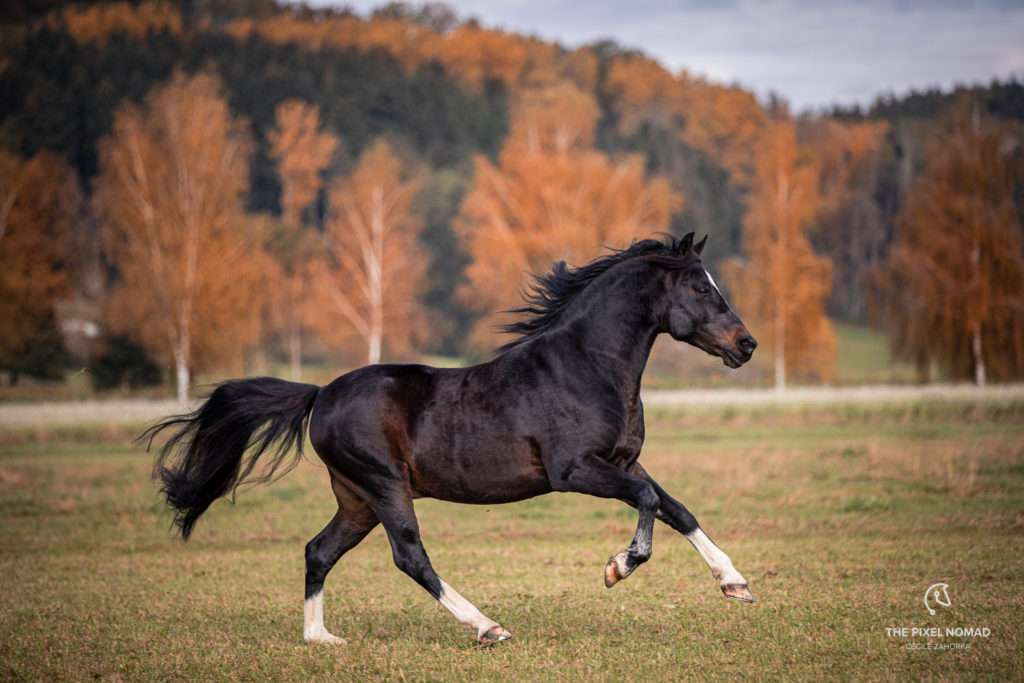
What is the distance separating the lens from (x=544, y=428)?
25.3 feet

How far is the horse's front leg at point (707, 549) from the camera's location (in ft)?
24.2

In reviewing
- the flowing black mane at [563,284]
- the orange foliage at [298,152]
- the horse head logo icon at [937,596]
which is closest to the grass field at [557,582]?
the horse head logo icon at [937,596]

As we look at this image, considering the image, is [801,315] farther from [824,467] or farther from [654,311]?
[654,311]

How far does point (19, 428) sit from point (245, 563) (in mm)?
18728

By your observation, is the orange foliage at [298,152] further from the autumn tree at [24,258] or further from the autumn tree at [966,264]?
the autumn tree at [966,264]

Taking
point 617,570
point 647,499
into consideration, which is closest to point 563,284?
point 647,499

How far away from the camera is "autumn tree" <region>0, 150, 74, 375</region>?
129 ft

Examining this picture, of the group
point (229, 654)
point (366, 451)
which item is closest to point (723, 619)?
point (366, 451)

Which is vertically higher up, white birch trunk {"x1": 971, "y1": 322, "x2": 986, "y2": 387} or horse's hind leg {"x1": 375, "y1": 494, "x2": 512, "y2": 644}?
horse's hind leg {"x1": 375, "y1": 494, "x2": 512, "y2": 644}

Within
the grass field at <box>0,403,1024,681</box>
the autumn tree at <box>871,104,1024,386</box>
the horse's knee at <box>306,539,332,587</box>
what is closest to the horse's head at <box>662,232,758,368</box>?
the grass field at <box>0,403,1024,681</box>

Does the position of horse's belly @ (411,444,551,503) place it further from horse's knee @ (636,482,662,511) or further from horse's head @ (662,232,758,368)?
horse's head @ (662,232,758,368)

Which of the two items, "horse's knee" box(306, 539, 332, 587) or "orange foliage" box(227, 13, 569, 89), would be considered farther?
"orange foliage" box(227, 13, 569, 89)

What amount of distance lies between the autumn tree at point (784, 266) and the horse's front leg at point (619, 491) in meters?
40.2

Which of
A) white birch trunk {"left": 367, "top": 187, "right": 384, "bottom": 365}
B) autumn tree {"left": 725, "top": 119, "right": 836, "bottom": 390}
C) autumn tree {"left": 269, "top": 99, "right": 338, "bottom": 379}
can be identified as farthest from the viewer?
autumn tree {"left": 269, "top": 99, "right": 338, "bottom": 379}
